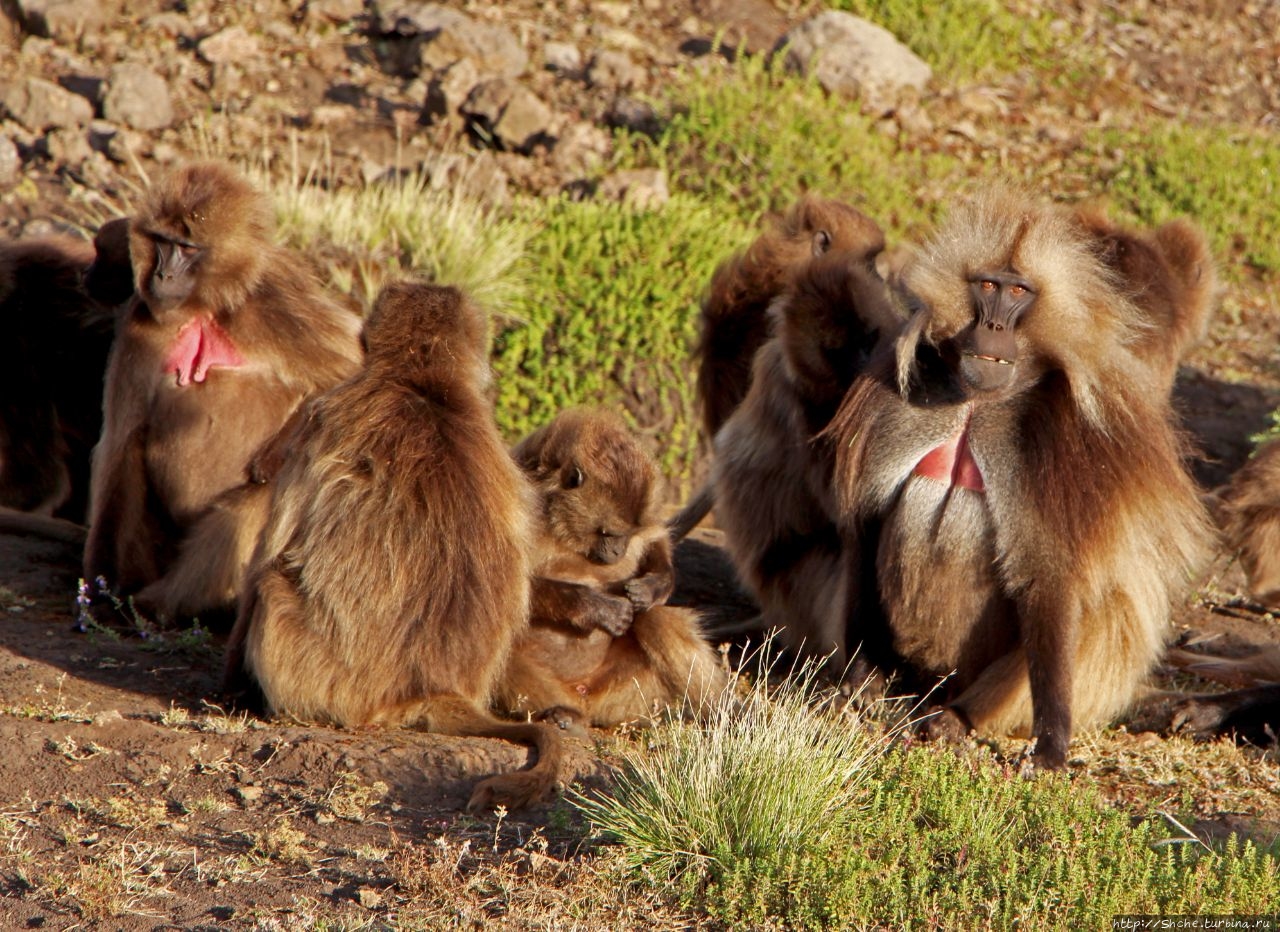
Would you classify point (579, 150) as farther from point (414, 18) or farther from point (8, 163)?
point (8, 163)

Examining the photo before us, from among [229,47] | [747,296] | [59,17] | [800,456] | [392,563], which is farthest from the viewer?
[229,47]

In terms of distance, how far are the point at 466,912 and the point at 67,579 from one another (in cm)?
355

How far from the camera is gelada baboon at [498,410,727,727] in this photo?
5.21 metres

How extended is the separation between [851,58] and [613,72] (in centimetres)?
185

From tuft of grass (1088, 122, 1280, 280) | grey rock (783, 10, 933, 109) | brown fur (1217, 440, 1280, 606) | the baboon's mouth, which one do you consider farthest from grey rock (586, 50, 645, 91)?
the baboon's mouth

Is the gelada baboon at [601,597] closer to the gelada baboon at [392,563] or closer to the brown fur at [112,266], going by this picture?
the gelada baboon at [392,563]

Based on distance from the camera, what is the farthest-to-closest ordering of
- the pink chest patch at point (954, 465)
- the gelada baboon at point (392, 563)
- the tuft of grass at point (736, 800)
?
the pink chest patch at point (954, 465)
the gelada baboon at point (392, 563)
the tuft of grass at point (736, 800)

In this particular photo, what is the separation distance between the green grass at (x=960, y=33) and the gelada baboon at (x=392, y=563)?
884 cm

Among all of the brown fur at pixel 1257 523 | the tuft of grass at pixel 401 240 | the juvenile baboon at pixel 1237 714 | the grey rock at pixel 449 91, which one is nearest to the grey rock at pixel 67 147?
the tuft of grass at pixel 401 240

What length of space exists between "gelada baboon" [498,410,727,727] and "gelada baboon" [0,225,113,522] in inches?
112

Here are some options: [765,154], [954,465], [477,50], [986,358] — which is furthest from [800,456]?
[477,50]

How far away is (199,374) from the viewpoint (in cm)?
615

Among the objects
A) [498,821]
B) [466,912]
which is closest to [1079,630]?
[498,821]

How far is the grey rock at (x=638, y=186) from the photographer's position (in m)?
10.2
